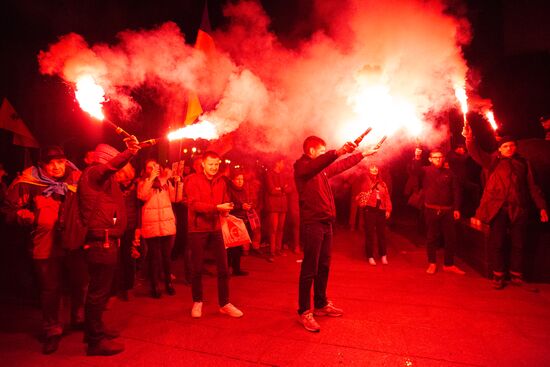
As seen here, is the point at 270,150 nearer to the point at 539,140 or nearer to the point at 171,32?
the point at 171,32

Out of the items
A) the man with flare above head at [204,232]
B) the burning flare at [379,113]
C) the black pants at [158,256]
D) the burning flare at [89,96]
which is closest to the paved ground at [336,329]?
the man with flare above head at [204,232]

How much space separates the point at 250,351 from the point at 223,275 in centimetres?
130

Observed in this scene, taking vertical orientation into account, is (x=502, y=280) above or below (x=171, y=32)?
below

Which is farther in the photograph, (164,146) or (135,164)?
(164,146)

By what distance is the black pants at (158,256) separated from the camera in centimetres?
566

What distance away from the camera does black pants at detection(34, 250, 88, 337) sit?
4.16 m

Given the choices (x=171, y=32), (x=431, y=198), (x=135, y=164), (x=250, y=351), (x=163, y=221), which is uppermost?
(x=171, y=32)

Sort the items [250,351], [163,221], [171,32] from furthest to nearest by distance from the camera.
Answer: [171,32] → [163,221] → [250,351]

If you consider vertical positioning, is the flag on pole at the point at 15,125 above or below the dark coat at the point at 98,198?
above

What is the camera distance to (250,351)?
152 inches

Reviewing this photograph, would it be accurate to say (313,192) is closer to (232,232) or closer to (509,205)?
(232,232)

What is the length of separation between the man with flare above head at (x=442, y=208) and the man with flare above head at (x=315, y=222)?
3.10 meters

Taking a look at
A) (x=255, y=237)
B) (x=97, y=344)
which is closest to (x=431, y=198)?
(x=255, y=237)

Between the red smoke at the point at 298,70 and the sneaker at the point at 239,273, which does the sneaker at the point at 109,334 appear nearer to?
the sneaker at the point at 239,273
